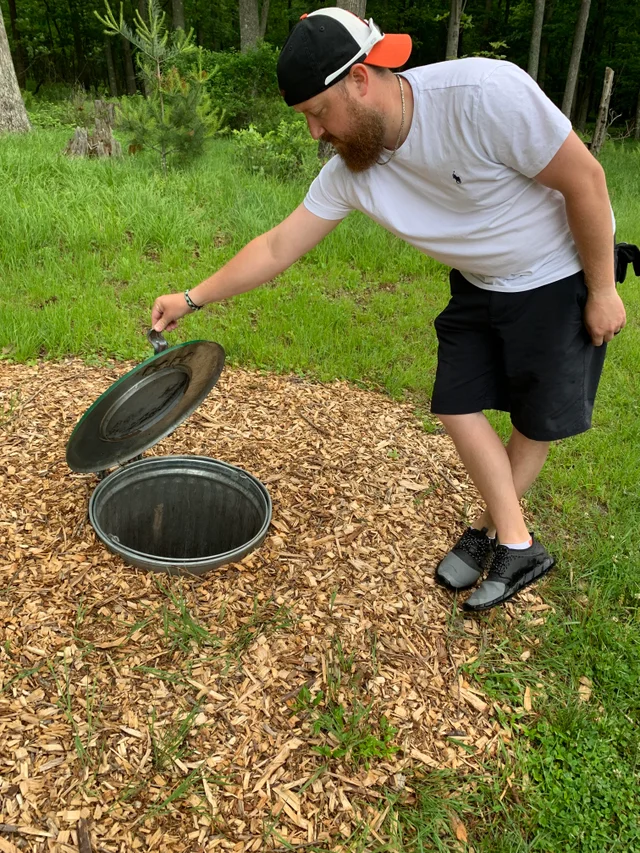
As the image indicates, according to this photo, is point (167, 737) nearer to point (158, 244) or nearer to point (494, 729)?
point (494, 729)

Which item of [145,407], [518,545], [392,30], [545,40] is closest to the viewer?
[518,545]

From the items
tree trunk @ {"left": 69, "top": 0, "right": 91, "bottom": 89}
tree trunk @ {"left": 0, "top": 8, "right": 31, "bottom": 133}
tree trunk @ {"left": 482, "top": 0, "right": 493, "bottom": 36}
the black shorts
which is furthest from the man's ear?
tree trunk @ {"left": 69, "top": 0, "right": 91, "bottom": 89}

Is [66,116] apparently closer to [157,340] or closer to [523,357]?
[157,340]

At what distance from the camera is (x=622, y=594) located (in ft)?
9.61

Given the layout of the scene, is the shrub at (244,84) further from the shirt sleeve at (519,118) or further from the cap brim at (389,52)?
the shirt sleeve at (519,118)

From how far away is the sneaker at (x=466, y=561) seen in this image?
279 centimetres

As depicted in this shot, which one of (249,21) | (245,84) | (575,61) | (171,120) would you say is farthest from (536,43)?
(171,120)

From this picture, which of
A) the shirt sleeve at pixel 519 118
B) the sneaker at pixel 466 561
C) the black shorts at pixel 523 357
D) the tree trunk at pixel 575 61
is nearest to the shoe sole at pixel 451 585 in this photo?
the sneaker at pixel 466 561

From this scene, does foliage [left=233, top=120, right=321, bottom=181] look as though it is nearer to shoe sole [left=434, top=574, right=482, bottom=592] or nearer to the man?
the man

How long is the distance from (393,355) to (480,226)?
8.29 ft

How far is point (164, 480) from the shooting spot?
3.14 metres

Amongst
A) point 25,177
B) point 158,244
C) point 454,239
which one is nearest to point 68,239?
point 158,244

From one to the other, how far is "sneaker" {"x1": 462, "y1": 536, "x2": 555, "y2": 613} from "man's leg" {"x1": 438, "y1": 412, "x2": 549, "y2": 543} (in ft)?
0.22

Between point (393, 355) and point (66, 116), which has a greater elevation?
point (66, 116)
